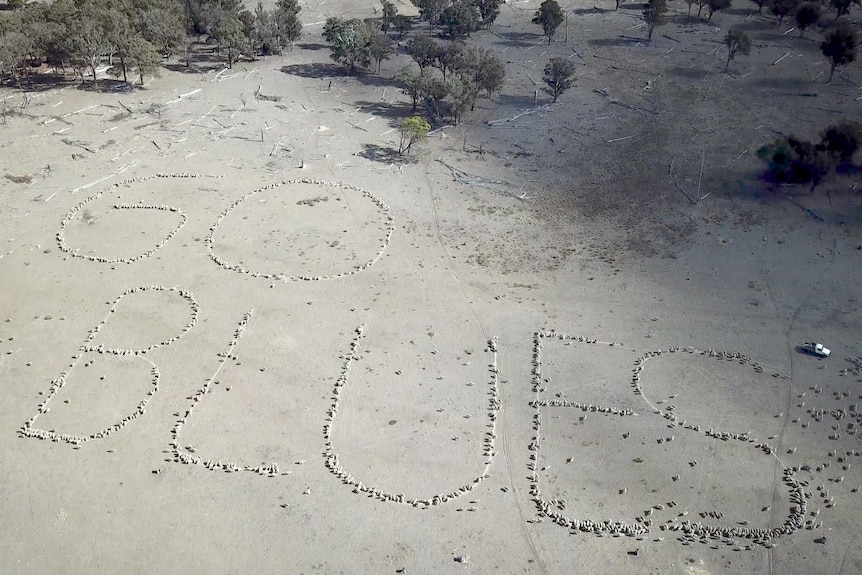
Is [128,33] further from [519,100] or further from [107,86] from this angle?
[519,100]

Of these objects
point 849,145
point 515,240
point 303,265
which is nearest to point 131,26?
point 303,265

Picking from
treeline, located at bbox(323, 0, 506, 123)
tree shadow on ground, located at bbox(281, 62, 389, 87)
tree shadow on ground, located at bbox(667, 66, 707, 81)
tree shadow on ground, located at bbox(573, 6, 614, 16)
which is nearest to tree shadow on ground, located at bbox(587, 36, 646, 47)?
tree shadow on ground, located at bbox(667, 66, 707, 81)

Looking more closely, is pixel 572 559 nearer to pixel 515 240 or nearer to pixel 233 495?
pixel 233 495

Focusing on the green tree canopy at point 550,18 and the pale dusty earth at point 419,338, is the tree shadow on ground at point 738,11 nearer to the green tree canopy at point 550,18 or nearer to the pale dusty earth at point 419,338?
the green tree canopy at point 550,18

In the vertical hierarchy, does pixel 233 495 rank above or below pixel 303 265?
below

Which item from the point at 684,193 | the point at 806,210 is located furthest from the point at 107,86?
the point at 806,210

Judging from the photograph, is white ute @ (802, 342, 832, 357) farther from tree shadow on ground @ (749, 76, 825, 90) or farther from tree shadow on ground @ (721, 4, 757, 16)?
tree shadow on ground @ (721, 4, 757, 16)

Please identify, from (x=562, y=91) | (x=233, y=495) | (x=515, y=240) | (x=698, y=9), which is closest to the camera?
(x=233, y=495)
